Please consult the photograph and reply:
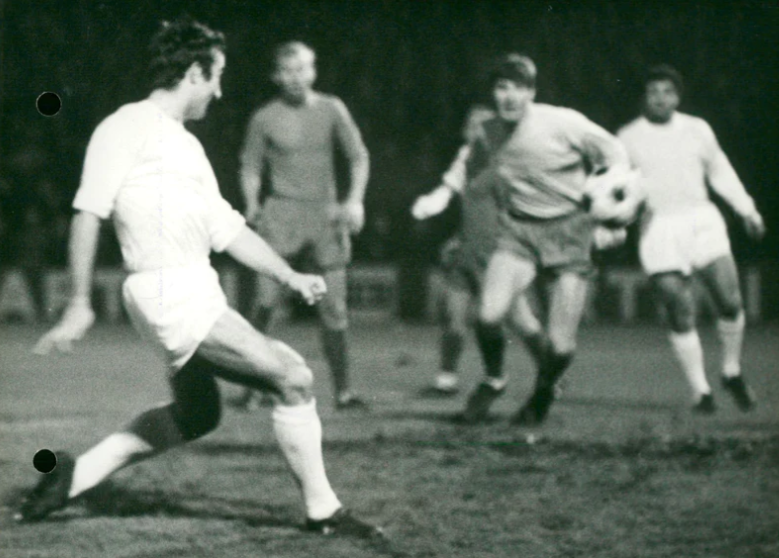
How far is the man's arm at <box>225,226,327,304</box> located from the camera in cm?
407

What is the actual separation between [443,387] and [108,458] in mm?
3861

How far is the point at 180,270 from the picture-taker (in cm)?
417

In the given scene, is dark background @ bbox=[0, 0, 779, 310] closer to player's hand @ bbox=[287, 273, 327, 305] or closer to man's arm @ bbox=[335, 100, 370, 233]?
man's arm @ bbox=[335, 100, 370, 233]

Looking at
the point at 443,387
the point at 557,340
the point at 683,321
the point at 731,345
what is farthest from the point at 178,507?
the point at 731,345

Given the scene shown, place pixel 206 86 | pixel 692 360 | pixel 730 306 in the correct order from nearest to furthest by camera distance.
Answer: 1. pixel 206 86
2. pixel 692 360
3. pixel 730 306

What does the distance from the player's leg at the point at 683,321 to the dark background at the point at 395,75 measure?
1477 mm

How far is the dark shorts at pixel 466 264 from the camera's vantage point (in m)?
7.84

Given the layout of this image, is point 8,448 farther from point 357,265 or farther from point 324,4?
point 357,265

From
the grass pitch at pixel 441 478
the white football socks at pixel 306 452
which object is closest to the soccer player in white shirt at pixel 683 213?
the grass pitch at pixel 441 478

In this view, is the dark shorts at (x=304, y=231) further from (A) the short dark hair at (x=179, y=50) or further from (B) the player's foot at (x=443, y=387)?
(A) the short dark hair at (x=179, y=50)

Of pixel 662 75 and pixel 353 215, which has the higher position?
pixel 662 75

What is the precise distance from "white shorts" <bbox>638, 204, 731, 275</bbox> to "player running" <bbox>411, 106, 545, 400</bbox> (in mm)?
856

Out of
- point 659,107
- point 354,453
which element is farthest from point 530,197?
point 354,453

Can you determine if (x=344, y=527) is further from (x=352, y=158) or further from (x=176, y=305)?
(x=352, y=158)
